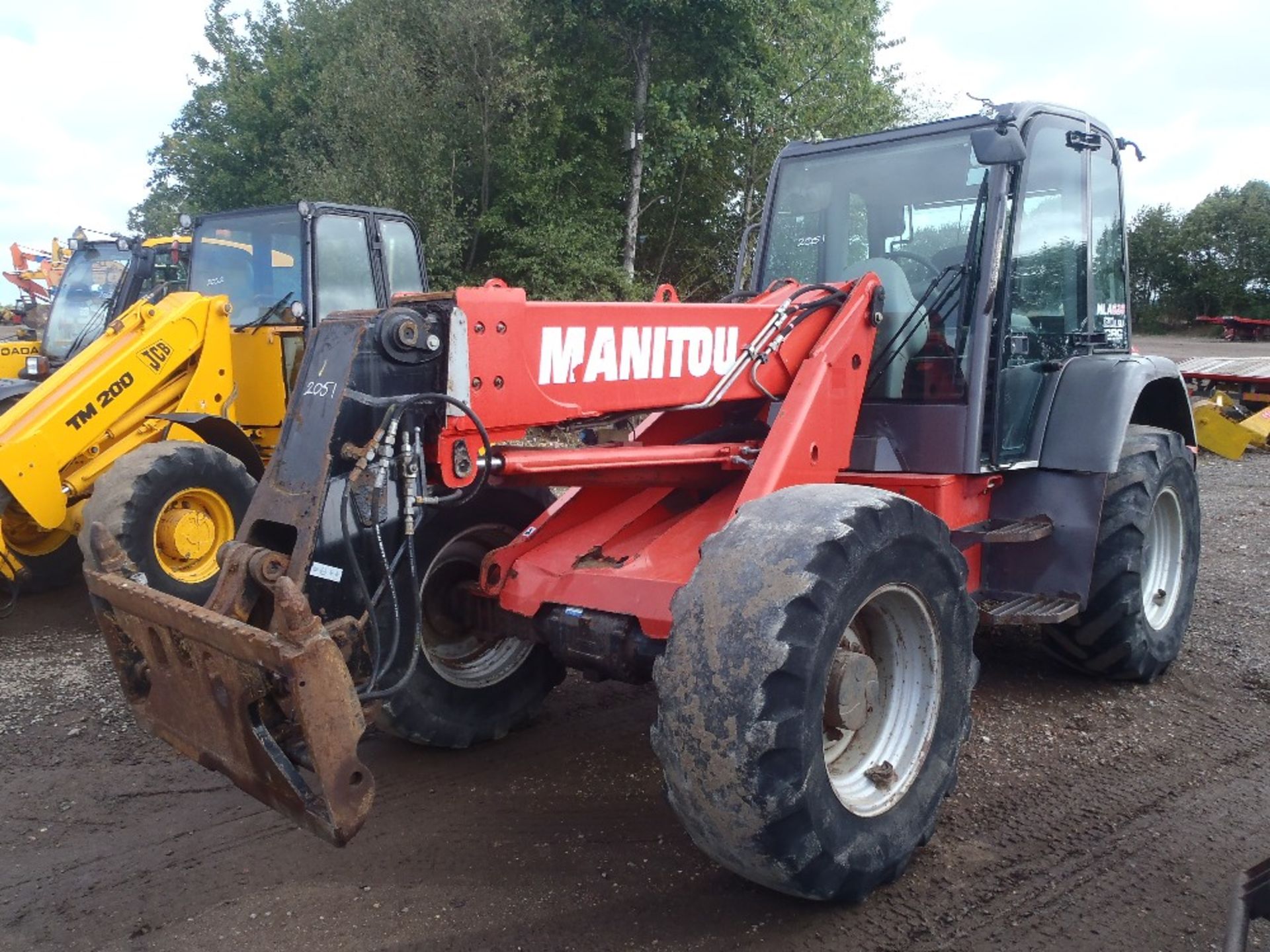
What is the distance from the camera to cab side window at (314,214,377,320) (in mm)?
7434

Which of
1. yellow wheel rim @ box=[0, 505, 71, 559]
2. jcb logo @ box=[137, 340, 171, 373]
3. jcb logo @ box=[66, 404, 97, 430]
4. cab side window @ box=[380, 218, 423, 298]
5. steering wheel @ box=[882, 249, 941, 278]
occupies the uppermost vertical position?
cab side window @ box=[380, 218, 423, 298]

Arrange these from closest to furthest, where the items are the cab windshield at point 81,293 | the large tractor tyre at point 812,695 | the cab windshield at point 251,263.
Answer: the large tractor tyre at point 812,695 < the cab windshield at point 251,263 < the cab windshield at point 81,293

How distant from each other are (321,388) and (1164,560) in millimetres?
4435

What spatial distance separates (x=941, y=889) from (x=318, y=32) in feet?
81.8

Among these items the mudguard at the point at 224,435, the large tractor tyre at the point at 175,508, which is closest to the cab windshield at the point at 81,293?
the mudguard at the point at 224,435

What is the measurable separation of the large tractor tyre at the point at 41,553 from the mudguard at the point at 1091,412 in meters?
5.97

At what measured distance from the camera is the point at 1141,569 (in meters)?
4.72

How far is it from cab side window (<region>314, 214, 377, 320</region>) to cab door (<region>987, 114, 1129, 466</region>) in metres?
4.67

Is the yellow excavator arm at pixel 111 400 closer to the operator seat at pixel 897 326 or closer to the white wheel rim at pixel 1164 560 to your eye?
the operator seat at pixel 897 326

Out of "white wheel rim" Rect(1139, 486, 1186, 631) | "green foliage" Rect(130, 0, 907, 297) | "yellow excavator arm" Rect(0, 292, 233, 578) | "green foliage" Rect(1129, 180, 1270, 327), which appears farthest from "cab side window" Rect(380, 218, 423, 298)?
"green foliage" Rect(1129, 180, 1270, 327)

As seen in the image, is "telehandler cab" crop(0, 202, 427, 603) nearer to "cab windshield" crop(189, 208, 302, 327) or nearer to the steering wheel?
"cab windshield" crop(189, 208, 302, 327)

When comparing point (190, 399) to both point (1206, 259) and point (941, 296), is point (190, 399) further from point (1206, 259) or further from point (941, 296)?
point (1206, 259)

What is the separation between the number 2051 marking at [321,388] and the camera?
2992mm

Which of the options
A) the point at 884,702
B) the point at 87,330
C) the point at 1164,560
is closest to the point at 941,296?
the point at 884,702
